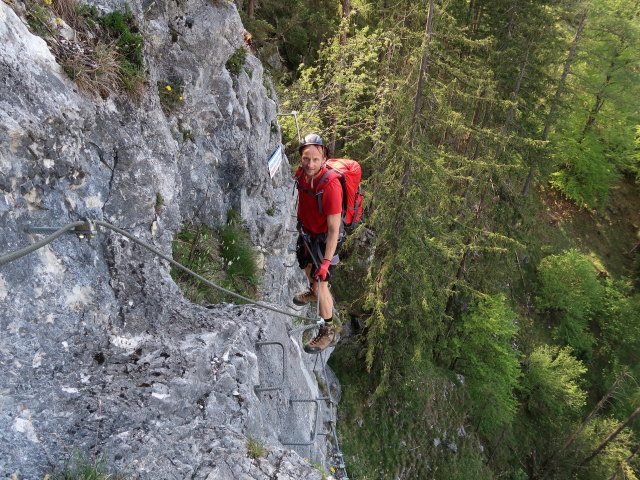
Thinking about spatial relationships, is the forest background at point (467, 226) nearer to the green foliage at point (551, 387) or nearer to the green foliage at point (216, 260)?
the green foliage at point (551, 387)

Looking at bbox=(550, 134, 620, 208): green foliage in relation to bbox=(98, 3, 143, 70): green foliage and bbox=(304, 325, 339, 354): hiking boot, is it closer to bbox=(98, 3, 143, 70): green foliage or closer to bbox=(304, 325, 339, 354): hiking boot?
bbox=(304, 325, 339, 354): hiking boot

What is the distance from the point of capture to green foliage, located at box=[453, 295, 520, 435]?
53.7 ft

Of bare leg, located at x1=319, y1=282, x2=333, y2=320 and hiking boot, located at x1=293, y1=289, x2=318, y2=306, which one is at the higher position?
bare leg, located at x1=319, y1=282, x2=333, y2=320

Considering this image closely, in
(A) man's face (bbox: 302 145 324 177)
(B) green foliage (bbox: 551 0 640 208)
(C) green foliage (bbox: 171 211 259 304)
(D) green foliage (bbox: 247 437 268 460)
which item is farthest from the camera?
(B) green foliage (bbox: 551 0 640 208)

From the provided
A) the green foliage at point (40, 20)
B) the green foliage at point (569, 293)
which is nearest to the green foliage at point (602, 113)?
the green foliage at point (569, 293)

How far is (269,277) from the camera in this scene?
23.1 feet

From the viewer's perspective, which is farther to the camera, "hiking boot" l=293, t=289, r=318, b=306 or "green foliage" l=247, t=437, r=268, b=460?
"hiking boot" l=293, t=289, r=318, b=306

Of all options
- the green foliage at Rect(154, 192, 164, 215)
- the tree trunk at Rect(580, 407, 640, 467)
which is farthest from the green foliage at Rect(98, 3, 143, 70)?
the tree trunk at Rect(580, 407, 640, 467)

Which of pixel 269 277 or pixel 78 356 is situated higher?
pixel 78 356

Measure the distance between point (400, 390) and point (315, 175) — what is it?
437 inches

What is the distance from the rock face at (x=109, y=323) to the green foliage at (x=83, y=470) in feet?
0.18

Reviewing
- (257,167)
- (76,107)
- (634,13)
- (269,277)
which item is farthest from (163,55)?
(634,13)

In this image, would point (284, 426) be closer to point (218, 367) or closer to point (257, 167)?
point (218, 367)

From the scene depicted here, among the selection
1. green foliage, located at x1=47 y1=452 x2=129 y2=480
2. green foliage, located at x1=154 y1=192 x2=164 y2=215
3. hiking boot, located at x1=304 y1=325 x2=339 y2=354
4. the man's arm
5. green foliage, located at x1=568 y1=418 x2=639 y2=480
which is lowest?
green foliage, located at x1=568 y1=418 x2=639 y2=480
